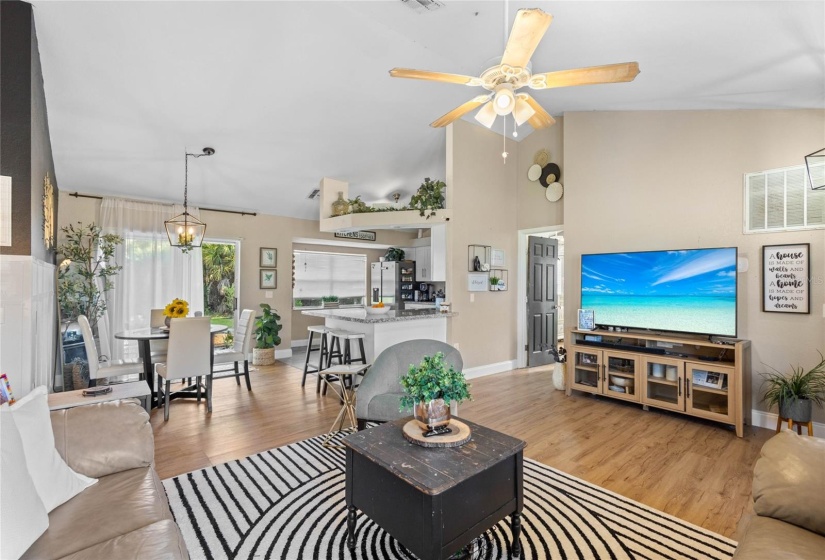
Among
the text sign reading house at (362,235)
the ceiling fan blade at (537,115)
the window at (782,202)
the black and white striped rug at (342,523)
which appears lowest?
the black and white striped rug at (342,523)

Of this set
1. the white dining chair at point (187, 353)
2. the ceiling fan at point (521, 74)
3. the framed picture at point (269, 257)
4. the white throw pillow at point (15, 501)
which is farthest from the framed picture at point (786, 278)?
the framed picture at point (269, 257)

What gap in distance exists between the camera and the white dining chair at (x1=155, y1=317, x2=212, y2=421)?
374 cm

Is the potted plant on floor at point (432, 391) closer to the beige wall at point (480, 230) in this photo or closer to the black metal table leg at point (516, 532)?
the black metal table leg at point (516, 532)

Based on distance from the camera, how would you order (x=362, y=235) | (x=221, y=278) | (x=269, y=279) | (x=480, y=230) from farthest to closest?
(x=362, y=235), (x=269, y=279), (x=221, y=278), (x=480, y=230)

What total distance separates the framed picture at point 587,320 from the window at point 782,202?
5.41 feet

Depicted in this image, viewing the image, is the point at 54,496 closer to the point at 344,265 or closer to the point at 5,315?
the point at 5,315

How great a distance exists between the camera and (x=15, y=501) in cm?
126

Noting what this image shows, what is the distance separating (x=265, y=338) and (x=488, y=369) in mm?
3563

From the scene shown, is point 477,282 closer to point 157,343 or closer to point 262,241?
point 262,241

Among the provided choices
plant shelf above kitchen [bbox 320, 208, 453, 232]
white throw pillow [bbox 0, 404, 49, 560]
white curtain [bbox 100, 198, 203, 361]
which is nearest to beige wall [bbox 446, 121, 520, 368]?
plant shelf above kitchen [bbox 320, 208, 453, 232]

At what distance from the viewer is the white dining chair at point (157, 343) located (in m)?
4.62

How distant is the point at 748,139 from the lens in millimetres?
3660

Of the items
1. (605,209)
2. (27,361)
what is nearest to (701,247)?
(605,209)

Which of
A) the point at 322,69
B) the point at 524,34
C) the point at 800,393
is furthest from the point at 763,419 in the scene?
the point at 322,69
